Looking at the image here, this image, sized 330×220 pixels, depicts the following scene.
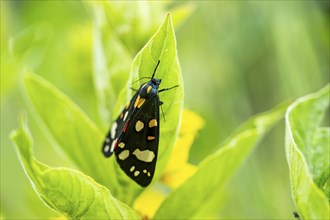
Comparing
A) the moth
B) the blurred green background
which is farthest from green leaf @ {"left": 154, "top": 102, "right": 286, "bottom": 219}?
the blurred green background

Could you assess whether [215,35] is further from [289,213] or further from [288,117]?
[288,117]

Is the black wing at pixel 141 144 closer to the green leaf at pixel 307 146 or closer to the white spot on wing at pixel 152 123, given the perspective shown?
the white spot on wing at pixel 152 123

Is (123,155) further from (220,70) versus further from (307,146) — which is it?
(220,70)

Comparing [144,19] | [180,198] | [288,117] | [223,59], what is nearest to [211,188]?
[180,198]

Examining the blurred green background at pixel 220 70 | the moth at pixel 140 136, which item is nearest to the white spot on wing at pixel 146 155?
the moth at pixel 140 136

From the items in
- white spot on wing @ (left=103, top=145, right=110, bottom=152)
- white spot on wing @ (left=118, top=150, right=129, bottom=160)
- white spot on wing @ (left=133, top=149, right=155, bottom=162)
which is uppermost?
white spot on wing @ (left=103, top=145, right=110, bottom=152)

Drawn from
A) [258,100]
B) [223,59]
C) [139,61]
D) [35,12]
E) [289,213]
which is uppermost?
[35,12]

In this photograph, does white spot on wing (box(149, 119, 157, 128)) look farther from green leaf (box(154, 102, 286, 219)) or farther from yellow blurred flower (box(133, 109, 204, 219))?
yellow blurred flower (box(133, 109, 204, 219))
